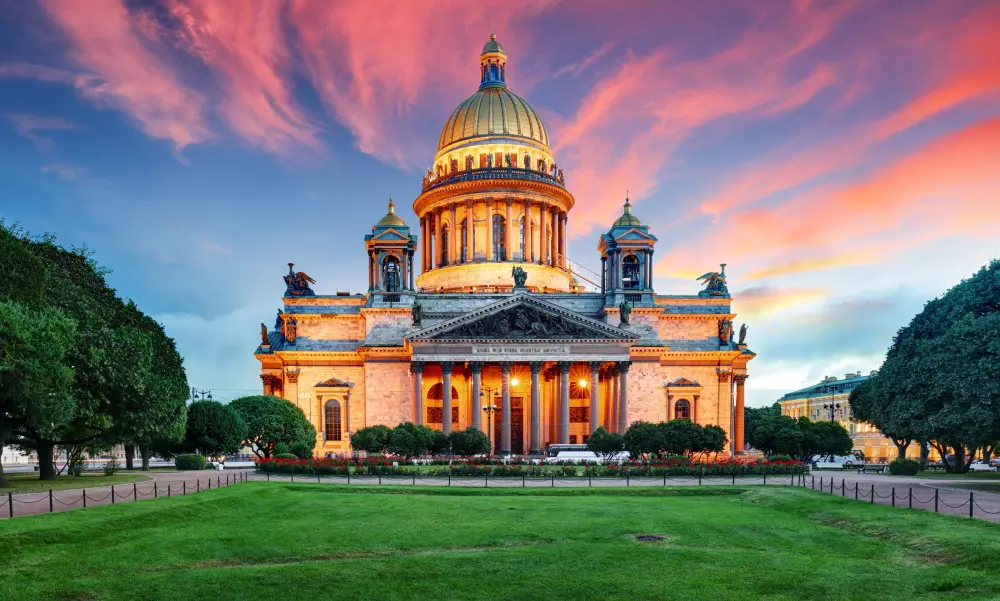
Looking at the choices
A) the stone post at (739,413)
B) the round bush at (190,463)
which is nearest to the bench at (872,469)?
the stone post at (739,413)

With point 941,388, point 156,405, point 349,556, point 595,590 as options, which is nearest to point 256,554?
point 349,556

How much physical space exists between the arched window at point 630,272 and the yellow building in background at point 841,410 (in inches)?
1595

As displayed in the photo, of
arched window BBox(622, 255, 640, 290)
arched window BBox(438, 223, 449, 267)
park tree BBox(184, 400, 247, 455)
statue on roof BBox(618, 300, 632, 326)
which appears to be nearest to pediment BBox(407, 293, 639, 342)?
statue on roof BBox(618, 300, 632, 326)

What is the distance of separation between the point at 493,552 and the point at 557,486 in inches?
713

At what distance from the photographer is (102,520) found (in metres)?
20.5

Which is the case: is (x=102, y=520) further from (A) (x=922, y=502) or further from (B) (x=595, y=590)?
(A) (x=922, y=502)

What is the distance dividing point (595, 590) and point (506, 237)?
6714cm

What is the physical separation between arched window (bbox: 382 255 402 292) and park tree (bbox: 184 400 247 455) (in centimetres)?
2106

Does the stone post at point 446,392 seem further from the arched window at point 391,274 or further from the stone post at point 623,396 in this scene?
the stone post at point 623,396

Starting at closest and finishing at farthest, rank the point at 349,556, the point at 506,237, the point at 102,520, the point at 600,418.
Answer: the point at 349,556, the point at 102,520, the point at 600,418, the point at 506,237

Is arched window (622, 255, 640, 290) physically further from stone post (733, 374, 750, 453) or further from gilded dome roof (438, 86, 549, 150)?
gilded dome roof (438, 86, 549, 150)

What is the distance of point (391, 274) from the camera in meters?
70.7

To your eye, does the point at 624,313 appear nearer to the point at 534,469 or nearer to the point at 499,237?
the point at 499,237

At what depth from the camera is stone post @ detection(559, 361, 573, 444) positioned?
61719 mm
